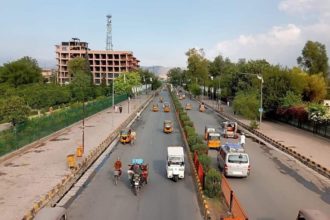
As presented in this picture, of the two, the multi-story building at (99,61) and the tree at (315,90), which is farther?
the multi-story building at (99,61)

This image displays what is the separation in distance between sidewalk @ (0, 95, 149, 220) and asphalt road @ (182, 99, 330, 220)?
966 centimetres

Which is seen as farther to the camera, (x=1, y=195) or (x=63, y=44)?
(x=63, y=44)

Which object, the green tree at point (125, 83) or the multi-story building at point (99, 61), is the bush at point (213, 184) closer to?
the green tree at point (125, 83)

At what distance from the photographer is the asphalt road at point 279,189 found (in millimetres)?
17828

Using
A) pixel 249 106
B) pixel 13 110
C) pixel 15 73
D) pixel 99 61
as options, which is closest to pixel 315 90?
pixel 249 106

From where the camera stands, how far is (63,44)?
182m

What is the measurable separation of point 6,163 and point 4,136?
132 inches

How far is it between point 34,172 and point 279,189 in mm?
13978

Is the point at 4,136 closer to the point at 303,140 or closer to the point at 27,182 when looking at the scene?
the point at 27,182

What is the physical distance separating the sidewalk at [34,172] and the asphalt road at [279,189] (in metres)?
9.66

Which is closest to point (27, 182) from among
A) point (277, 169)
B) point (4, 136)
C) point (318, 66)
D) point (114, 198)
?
point (114, 198)

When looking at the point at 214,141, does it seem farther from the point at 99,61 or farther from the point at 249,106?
the point at 99,61

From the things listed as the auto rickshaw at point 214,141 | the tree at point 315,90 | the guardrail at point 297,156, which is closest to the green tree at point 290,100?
the guardrail at point 297,156

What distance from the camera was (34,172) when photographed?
79.0 feet
